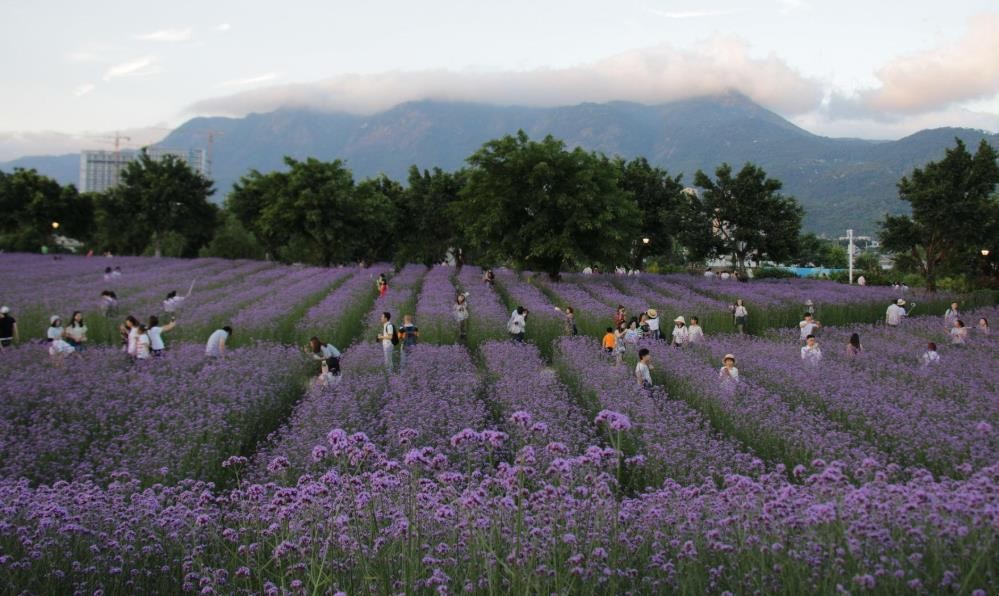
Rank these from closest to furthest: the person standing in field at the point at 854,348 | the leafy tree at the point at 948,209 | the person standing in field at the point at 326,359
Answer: the person standing in field at the point at 326,359
the person standing in field at the point at 854,348
the leafy tree at the point at 948,209

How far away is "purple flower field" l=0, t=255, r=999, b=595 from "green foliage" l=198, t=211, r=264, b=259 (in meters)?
44.3

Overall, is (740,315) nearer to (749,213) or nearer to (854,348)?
(854,348)

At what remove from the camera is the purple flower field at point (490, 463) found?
441 cm

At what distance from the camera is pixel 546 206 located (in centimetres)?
3503

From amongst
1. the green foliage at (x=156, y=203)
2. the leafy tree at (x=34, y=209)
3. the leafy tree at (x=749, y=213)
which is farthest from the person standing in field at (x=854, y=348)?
the leafy tree at (x=34, y=209)

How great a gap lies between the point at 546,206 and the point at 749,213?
12.5 m

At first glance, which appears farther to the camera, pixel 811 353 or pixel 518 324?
pixel 518 324

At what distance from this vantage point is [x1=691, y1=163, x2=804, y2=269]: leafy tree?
40844 millimetres

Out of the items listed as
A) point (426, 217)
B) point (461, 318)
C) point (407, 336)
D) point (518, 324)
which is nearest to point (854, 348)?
point (518, 324)

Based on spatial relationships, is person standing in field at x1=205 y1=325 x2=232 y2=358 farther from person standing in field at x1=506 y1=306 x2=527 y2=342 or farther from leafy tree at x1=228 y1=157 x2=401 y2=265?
leafy tree at x1=228 y1=157 x2=401 y2=265

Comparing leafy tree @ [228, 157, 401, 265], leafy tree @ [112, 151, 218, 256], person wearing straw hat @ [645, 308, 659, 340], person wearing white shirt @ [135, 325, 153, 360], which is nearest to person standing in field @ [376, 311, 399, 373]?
person wearing white shirt @ [135, 325, 153, 360]

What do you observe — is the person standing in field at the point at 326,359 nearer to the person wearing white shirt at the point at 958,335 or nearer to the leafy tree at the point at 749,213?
the person wearing white shirt at the point at 958,335

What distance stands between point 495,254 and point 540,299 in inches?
332

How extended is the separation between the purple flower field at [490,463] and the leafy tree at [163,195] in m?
37.8
